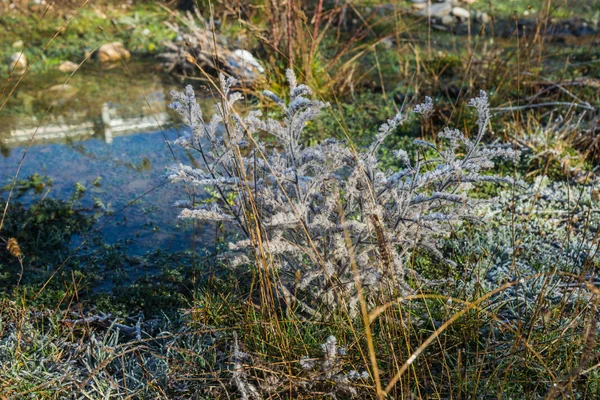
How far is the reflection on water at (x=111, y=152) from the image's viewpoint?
349 centimetres

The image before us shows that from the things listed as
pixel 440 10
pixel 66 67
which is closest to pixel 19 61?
pixel 66 67

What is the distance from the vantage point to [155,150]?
453cm

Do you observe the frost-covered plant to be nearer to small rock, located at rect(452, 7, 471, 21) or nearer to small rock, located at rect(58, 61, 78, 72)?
small rock, located at rect(58, 61, 78, 72)

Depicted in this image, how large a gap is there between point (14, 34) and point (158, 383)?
6.85 meters

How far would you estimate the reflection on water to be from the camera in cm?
349

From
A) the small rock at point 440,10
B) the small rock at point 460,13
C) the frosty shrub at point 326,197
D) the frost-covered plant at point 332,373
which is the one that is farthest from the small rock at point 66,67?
the frost-covered plant at point 332,373

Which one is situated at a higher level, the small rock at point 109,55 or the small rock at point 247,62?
the small rock at point 247,62

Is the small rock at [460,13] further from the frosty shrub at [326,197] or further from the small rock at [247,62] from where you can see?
the frosty shrub at [326,197]

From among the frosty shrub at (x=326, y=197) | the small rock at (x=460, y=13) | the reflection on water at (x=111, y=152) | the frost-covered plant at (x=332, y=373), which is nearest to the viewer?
the frost-covered plant at (x=332, y=373)

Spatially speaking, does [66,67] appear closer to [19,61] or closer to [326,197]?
[19,61]

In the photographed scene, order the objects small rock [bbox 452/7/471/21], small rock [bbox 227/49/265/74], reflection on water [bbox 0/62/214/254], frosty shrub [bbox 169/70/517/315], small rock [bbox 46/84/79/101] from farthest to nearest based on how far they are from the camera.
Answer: small rock [bbox 452/7/471/21] → small rock [bbox 46/84/79/101] → small rock [bbox 227/49/265/74] → reflection on water [bbox 0/62/214/254] → frosty shrub [bbox 169/70/517/315]

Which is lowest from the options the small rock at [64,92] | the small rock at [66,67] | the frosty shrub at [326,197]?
the small rock at [64,92]

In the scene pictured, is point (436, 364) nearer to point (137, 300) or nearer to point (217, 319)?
point (217, 319)

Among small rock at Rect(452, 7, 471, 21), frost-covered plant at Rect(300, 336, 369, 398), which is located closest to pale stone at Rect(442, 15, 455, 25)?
small rock at Rect(452, 7, 471, 21)
